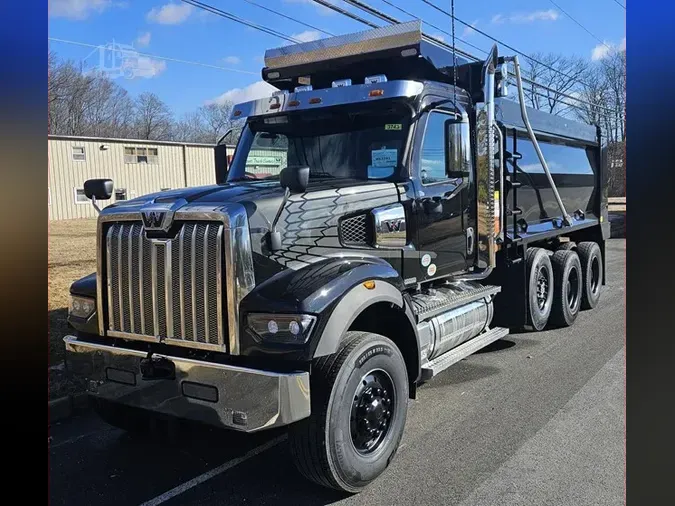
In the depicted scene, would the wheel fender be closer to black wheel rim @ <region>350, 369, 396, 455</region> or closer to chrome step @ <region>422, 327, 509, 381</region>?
black wheel rim @ <region>350, 369, 396, 455</region>

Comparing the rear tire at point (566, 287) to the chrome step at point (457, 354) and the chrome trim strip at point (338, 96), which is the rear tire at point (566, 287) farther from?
the chrome trim strip at point (338, 96)

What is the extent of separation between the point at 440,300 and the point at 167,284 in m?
2.56

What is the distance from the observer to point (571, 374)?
590 cm

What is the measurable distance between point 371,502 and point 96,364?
2005 millimetres

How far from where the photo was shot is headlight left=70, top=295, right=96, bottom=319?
13.7 ft

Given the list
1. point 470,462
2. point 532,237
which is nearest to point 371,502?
point 470,462

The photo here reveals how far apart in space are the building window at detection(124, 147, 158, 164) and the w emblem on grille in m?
25.5

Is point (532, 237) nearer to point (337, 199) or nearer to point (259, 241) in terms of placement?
point (337, 199)

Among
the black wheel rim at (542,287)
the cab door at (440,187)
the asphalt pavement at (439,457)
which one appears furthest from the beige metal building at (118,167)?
the asphalt pavement at (439,457)

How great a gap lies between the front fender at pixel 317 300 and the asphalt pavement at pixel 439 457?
0.99m
